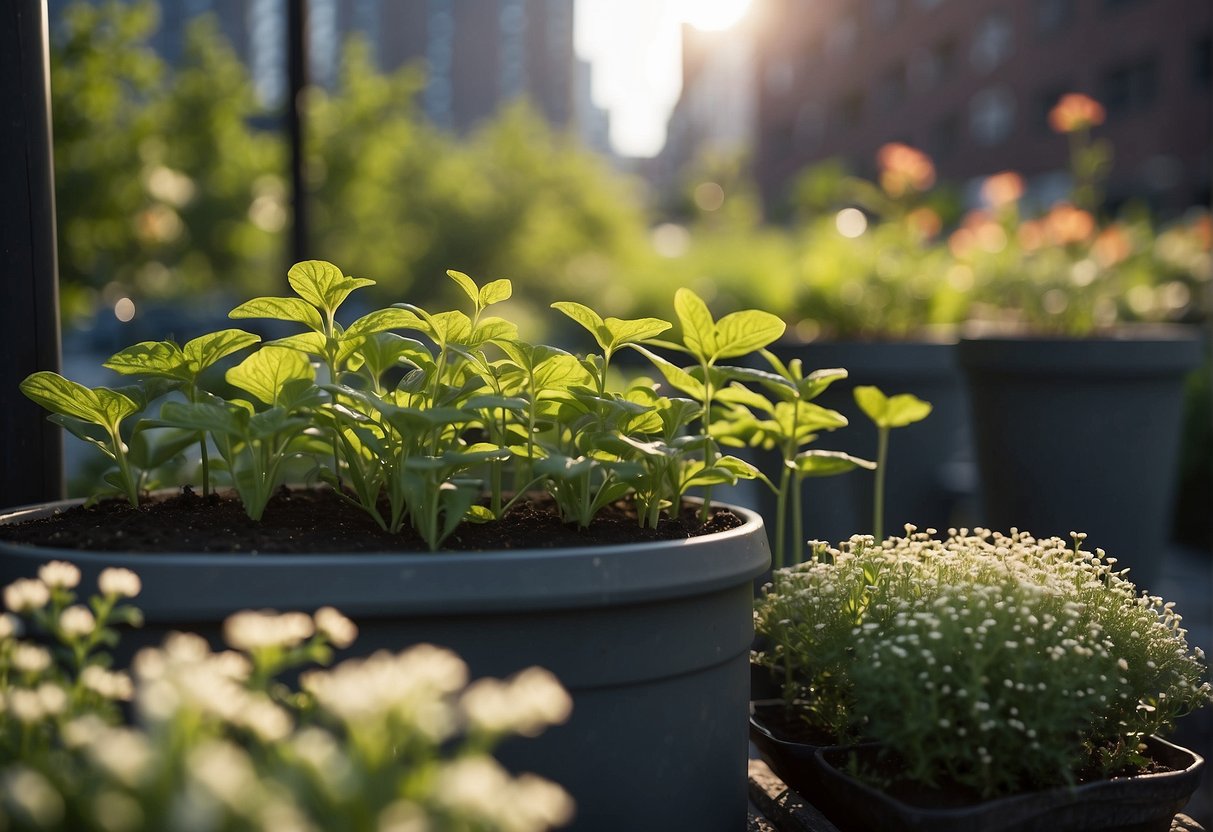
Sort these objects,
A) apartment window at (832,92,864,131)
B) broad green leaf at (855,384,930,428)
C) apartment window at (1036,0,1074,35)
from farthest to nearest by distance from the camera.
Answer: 1. apartment window at (832,92,864,131)
2. apartment window at (1036,0,1074,35)
3. broad green leaf at (855,384,930,428)

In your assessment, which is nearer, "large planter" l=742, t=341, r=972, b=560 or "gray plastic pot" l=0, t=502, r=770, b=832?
"gray plastic pot" l=0, t=502, r=770, b=832

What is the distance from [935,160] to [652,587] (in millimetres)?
35270

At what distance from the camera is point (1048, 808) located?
1.25m

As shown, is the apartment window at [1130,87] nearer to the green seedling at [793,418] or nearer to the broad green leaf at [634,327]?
the green seedling at [793,418]

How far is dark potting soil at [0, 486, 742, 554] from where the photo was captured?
1.25 m

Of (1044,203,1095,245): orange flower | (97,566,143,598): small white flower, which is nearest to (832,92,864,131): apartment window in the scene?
(1044,203,1095,245): orange flower

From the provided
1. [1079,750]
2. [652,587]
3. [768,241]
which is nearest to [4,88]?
[652,587]

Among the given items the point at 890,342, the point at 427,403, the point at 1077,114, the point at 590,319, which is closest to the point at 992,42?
the point at 1077,114

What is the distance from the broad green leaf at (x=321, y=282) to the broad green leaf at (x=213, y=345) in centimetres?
9

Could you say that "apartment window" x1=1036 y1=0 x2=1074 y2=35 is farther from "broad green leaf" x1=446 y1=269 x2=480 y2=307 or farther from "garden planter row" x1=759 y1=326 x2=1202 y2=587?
"broad green leaf" x1=446 y1=269 x2=480 y2=307

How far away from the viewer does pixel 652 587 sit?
1.17 metres

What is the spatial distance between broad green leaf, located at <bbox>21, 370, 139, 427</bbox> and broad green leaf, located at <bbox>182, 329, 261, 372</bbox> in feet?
0.32

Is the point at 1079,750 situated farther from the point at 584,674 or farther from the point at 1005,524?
the point at 1005,524

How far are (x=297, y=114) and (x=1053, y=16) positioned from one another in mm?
29475
